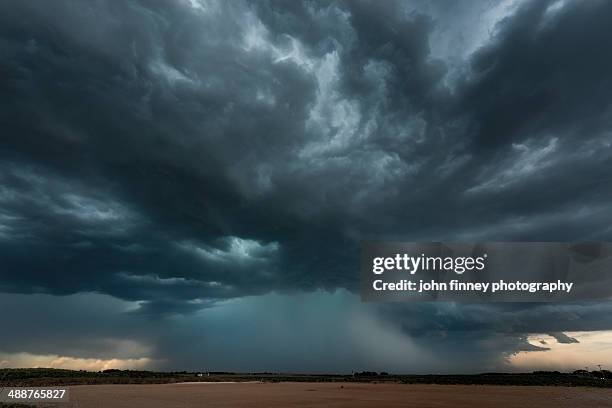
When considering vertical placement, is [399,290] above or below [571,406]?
above

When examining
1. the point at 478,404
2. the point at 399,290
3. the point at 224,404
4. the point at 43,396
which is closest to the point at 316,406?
the point at 224,404

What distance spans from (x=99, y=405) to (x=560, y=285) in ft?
149

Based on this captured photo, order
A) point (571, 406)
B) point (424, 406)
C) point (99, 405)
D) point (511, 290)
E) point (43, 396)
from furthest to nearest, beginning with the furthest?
1. point (43, 396)
2. point (571, 406)
3. point (424, 406)
4. point (99, 405)
5. point (511, 290)

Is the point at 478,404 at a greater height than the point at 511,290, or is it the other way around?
the point at 511,290

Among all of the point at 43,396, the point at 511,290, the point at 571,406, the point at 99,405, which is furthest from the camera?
the point at 43,396

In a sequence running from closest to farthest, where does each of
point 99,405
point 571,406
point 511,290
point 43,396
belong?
point 511,290 → point 99,405 → point 571,406 → point 43,396

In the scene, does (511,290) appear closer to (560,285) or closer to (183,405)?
(560,285)

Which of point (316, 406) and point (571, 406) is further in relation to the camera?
point (571, 406)

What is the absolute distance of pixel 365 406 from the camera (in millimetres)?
53406

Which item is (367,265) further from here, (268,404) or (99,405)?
(99,405)

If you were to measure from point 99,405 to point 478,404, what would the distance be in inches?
1727

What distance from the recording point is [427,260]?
32969 mm

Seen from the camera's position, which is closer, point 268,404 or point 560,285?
point 560,285

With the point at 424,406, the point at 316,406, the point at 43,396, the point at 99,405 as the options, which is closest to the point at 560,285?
the point at 424,406
